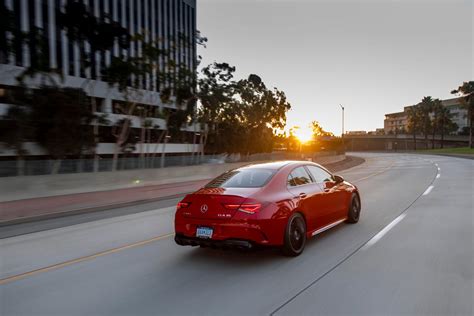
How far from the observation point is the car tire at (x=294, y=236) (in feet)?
18.6

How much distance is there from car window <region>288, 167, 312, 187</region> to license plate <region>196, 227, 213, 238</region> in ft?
5.22

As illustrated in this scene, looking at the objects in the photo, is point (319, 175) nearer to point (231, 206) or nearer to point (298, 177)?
point (298, 177)

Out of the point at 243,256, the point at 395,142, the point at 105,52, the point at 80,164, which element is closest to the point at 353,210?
the point at 243,256

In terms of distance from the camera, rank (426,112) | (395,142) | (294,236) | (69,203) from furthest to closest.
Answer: (395,142)
(426,112)
(69,203)
(294,236)

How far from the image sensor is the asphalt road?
4086mm

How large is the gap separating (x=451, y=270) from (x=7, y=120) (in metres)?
20.8

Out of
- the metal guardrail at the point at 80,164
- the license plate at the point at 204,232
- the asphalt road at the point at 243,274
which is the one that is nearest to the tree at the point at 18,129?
the metal guardrail at the point at 80,164

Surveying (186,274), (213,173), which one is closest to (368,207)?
(186,274)

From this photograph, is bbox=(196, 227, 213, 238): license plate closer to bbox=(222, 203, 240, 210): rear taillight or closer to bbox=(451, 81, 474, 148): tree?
bbox=(222, 203, 240, 210): rear taillight

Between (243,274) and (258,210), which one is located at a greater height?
(258,210)

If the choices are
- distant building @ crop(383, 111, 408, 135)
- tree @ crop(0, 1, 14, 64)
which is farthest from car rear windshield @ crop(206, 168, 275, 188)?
distant building @ crop(383, 111, 408, 135)

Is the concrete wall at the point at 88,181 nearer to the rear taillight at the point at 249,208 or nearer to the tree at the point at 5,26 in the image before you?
Answer: the tree at the point at 5,26

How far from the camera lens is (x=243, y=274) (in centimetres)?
508

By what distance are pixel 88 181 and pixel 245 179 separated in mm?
12227
